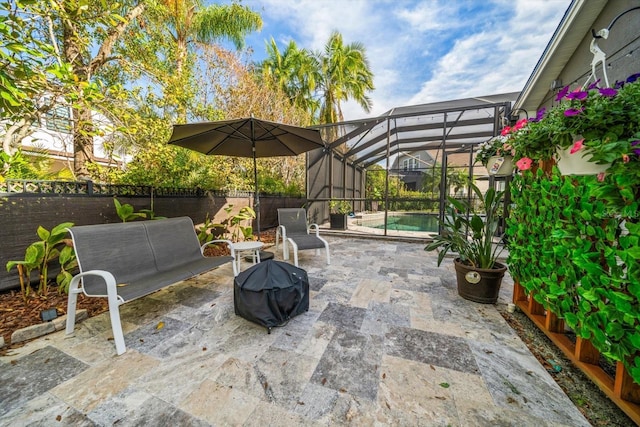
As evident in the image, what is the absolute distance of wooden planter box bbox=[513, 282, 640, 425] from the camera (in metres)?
1.19

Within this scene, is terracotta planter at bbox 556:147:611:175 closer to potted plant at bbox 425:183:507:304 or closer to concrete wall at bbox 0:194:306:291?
potted plant at bbox 425:183:507:304

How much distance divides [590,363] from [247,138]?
4.14 meters

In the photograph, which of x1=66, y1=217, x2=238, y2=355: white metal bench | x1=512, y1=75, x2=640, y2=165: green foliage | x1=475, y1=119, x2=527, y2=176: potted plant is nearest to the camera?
x1=512, y1=75, x2=640, y2=165: green foliage

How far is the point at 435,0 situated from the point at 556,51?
2856mm

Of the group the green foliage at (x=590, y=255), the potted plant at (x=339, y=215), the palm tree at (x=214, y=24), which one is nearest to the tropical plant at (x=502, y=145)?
A: the green foliage at (x=590, y=255)

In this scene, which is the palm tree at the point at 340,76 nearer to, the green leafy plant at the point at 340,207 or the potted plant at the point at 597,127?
the green leafy plant at the point at 340,207

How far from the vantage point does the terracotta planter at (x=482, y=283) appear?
2447 mm

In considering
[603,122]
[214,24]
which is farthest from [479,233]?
[214,24]

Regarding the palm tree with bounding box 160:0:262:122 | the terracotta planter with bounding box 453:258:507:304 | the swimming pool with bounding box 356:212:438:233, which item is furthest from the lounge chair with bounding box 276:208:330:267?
the palm tree with bounding box 160:0:262:122

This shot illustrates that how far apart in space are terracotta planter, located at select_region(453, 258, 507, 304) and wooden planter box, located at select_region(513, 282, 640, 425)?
240 mm

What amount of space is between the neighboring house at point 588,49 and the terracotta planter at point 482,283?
1.84m

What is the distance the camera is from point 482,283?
8.13 ft

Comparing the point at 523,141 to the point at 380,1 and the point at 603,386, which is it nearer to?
the point at 603,386

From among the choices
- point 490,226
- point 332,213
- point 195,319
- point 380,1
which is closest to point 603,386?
point 490,226
